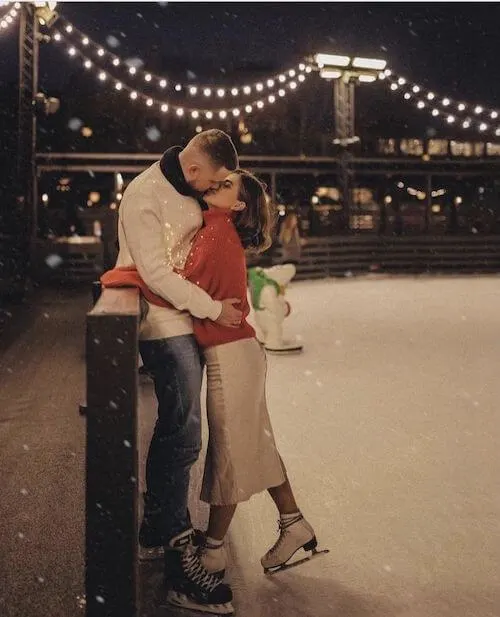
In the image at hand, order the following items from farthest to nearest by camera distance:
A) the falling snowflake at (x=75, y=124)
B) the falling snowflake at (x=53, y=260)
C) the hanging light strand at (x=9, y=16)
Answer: the falling snowflake at (x=75, y=124)
the falling snowflake at (x=53, y=260)
the hanging light strand at (x=9, y=16)

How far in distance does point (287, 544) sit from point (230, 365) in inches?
28.2

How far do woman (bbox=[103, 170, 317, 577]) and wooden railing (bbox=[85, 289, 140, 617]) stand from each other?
587 millimetres

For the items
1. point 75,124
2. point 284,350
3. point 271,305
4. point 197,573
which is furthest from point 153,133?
point 197,573

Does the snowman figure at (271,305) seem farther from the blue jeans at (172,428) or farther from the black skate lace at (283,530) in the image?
the blue jeans at (172,428)

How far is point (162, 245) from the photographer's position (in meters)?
2.54

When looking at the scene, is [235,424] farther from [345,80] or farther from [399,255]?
[345,80]

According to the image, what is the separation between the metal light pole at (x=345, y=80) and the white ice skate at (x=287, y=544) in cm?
1890

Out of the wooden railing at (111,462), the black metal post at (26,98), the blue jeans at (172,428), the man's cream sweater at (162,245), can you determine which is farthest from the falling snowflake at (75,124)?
the wooden railing at (111,462)

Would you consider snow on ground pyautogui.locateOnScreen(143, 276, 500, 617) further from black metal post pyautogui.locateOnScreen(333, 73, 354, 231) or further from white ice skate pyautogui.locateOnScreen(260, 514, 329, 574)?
black metal post pyautogui.locateOnScreen(333, 73, 354, 231)

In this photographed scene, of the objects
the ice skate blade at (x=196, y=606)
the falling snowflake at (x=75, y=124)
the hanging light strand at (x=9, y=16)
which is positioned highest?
the falling snowflake at (x=75, y=124)

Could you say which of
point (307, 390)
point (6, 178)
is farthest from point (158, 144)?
point (307, 390)

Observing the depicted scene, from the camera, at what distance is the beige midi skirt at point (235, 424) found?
2668 millimetres

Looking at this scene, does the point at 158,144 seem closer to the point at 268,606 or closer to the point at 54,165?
the point at 54,165

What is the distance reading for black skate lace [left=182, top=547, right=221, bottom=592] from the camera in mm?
2637
